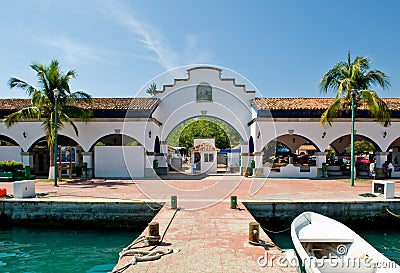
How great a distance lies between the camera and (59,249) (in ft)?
29.8

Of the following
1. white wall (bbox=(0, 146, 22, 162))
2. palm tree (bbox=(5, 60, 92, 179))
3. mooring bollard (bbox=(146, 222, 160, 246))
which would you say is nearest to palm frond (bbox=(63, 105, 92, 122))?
palm tree (bbox=(5, 60, 92, 179))

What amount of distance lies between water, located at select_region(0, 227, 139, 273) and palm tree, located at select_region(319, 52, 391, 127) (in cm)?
1426

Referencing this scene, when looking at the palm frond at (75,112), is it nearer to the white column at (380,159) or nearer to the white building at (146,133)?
the white building at (146,133)

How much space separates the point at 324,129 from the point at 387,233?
991cm

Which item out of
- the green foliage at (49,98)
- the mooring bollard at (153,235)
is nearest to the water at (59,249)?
the mooring bollard at (153,235)

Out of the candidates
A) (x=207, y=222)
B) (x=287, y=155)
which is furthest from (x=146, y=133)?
(x=287, y=155)

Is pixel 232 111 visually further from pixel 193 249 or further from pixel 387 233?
pixel 193 249

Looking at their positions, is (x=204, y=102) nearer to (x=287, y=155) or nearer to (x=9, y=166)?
(x=287, y=155)

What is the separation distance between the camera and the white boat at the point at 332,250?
237 inches

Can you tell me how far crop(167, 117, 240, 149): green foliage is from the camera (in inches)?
957

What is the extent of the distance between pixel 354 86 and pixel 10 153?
72.9ft

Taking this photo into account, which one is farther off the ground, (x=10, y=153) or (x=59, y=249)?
(x=10, y=153)

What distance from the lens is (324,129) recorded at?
19906mm

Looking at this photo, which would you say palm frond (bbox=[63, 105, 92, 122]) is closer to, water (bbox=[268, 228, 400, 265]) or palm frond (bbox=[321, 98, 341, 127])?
water (bbox=[268, 228, 400, 265])
